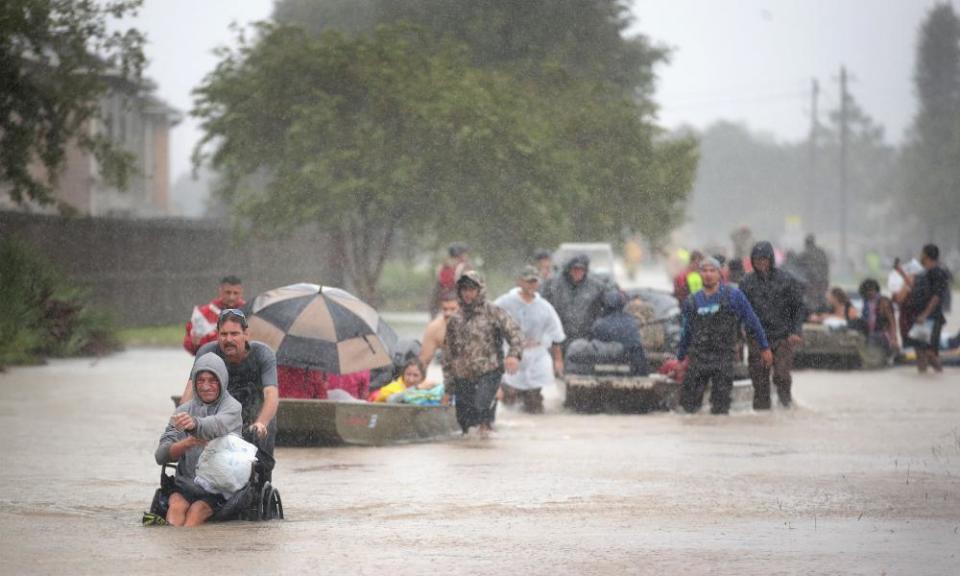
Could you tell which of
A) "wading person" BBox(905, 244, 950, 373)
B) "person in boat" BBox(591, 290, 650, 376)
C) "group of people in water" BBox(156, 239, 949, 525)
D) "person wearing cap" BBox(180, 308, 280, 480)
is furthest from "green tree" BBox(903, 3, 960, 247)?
"person wearing cap" BBox(180, 308, 280, 480)

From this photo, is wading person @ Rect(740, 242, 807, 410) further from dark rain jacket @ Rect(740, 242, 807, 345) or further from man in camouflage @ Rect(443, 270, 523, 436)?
man in camouflage @ Rect(443, 270, 523, 436)

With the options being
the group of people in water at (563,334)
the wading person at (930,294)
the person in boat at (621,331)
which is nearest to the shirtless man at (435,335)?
the group of people in water at (563,334)

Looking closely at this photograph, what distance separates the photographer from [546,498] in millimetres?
13508

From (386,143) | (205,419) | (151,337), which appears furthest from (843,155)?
(205,419)

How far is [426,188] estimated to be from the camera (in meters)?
43.0

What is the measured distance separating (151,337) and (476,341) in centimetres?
2032

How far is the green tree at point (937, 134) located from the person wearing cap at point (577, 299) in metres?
92.3

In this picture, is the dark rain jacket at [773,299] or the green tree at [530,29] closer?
the dark rain jacket at [773,299]

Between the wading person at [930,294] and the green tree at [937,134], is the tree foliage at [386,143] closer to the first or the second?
the wading person at [930,294]

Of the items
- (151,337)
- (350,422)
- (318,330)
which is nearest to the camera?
(350,422)

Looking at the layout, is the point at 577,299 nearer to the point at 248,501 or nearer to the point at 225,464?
the point at 248,501

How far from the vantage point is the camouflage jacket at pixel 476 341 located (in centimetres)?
1875

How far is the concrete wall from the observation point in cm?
3894

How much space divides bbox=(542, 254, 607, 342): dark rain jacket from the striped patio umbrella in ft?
15.9
